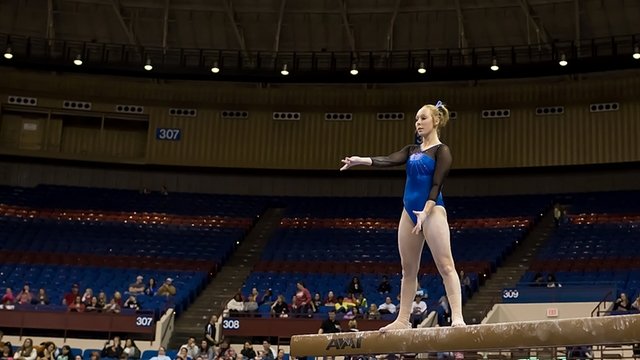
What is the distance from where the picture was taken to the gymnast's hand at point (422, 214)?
640 cm

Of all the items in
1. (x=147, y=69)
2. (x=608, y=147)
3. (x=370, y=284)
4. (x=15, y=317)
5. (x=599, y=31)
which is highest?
(x=599, y=31)

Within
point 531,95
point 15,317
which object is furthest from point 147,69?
point 531,95

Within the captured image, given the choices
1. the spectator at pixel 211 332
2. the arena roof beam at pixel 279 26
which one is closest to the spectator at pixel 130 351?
the spectator at pixel 211 332

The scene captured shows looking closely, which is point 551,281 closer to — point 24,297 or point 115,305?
point 115,305

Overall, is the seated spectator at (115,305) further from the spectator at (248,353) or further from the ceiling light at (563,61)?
the ceiling light at (563,61)

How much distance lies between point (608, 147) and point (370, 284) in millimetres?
10325

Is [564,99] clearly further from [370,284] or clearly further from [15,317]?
[15,317]

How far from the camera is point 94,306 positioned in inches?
778

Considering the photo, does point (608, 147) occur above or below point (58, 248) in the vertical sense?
above

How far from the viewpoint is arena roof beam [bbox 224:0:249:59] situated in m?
26.1

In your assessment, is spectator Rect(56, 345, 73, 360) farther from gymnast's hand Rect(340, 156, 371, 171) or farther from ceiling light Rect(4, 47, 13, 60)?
ceiling light Rect(4, 47, 13, 60)

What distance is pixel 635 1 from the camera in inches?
973

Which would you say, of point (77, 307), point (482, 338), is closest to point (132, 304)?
point (77, 307)

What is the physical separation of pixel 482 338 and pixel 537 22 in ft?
70.0
